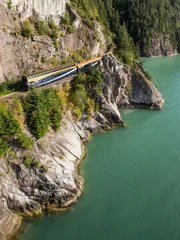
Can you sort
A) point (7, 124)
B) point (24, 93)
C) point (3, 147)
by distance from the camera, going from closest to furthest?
point (3, 147), point (7, 124), point (24, 93)

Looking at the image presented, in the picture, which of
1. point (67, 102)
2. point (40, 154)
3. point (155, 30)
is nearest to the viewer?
point (40, 154)

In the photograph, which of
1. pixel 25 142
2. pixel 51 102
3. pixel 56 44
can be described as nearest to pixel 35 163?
pixel 25 142

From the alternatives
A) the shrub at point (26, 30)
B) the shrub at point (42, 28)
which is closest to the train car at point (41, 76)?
the shrub at point (26, 30)

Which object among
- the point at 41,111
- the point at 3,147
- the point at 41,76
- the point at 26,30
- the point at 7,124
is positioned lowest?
the point at 3,147

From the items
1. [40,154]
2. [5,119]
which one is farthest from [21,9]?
[40,154]

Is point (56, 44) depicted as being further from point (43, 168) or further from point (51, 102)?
point (43, 168)

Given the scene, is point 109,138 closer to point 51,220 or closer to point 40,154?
point 40,154

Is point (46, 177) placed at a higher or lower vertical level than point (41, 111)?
lower
